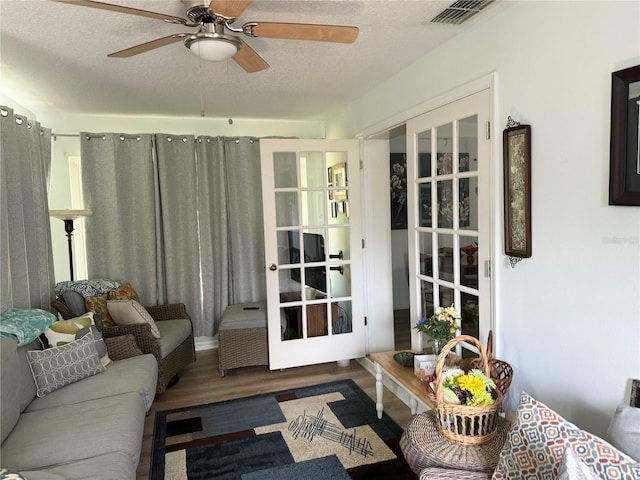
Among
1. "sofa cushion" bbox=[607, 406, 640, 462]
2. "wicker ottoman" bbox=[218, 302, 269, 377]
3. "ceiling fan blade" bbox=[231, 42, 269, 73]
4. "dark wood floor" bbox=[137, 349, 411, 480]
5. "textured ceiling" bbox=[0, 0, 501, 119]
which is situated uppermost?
"textured ceiling" bbox=[0, 0, 501, 119]

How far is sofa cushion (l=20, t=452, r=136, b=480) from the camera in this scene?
166cm

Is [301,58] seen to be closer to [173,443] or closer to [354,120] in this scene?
[354,120]

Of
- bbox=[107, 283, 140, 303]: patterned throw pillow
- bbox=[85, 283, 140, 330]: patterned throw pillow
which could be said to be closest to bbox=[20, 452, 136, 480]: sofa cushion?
bbox=[85, 283, 140, 330]: patterned throw pillow

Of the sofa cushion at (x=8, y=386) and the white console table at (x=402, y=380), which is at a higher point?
the sofa cushion at (x=8, y=386)

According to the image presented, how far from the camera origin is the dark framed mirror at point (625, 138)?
4.95 ft

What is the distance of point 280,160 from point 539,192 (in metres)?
2.23

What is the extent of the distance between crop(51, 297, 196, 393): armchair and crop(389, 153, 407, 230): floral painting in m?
2.89

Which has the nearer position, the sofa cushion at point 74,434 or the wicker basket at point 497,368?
the sofa cushion at point 74,434

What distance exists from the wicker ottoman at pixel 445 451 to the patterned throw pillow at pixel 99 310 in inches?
98.7

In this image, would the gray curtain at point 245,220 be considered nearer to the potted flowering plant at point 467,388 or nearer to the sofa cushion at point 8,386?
the sofa cushion at point 8,386

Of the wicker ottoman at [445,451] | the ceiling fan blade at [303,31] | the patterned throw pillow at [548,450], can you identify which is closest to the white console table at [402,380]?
the wicker ottoman at [445,451]

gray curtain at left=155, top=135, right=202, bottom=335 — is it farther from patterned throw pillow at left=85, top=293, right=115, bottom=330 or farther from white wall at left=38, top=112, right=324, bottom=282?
patterned throw pillow at left=85, top=293, right=115, bottom=330

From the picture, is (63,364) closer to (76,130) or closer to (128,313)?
(128,313)

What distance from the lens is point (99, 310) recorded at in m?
3.44
